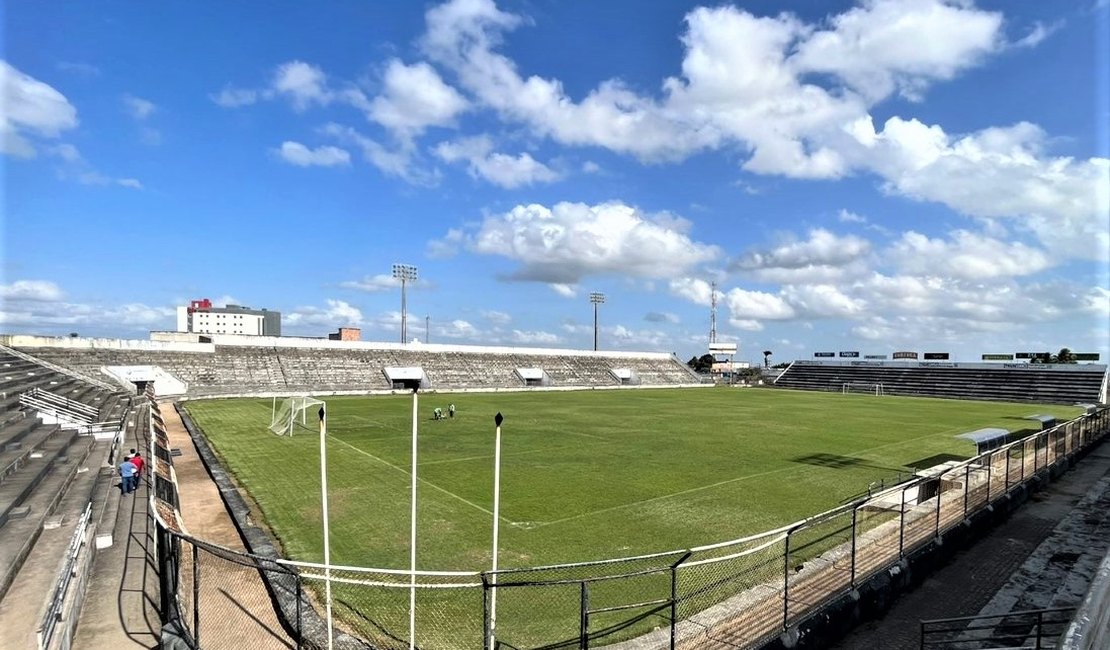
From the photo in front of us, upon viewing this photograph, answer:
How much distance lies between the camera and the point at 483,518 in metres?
13.4

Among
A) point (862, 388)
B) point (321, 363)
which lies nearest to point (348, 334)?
point (321, 363)

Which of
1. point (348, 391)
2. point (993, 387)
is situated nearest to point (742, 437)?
point (348, 391)

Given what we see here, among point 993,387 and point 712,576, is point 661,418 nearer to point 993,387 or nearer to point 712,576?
point 712,576

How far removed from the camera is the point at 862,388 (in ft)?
251

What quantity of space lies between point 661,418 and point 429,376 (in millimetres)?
32616

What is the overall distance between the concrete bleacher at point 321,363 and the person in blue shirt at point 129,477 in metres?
36.9

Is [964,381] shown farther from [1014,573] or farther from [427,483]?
[427,483]

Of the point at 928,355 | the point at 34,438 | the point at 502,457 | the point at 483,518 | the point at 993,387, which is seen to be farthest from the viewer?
the point at 928,355

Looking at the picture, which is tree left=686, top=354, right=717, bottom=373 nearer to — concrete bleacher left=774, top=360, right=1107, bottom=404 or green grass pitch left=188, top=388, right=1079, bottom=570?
concrete bleacher left=774, top=360, right=1107, bottom=404

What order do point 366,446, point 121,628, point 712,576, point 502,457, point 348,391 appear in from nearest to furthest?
1. point 121,628
2. point 712,576
3. point 502,457
4. point 366,446
5. point 348,391

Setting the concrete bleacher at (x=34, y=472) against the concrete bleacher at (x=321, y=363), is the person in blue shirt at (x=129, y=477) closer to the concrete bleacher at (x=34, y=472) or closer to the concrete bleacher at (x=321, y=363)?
the concrete bleacher at (x=34, y=472)

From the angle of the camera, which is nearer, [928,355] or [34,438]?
[34,438]

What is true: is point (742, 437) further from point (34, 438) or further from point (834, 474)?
point (34, 438)

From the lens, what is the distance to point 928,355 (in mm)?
88250
